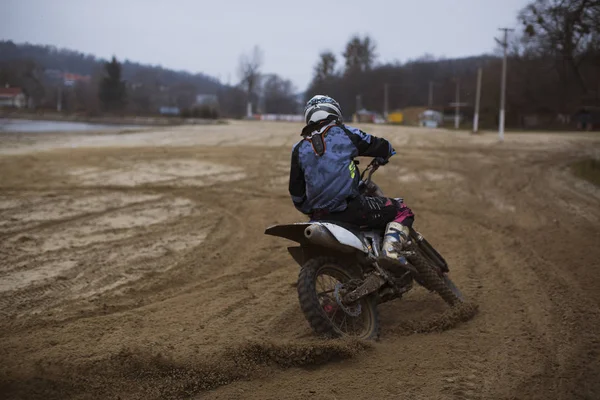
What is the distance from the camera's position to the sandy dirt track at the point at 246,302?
154 inches

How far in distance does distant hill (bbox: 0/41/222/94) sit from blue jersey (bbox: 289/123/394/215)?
20.2 feet

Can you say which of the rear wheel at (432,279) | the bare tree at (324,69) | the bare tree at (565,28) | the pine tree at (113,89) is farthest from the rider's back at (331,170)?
the pine tree at (113,89)

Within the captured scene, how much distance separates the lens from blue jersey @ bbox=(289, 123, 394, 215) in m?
4.91

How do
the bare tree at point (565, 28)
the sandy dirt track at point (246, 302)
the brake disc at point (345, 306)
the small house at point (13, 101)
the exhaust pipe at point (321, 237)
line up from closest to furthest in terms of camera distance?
1. the sandy dirt track at point (246, 302)
2. the exhaust pipe at point (321, 237)
3. the brake disc at point (345, 306)
4. the bare tree at point (565, 28)
5. the small house at point (13, 101)

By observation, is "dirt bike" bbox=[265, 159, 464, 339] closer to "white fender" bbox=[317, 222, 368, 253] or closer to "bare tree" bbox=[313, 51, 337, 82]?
"white fender" bbox=[317, 222, 368, 253]

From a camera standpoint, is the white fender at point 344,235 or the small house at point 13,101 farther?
the small house at point 13,101

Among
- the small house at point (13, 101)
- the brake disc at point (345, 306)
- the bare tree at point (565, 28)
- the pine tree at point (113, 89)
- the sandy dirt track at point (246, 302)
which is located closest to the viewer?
the sandy dirt track at point (246, 302)

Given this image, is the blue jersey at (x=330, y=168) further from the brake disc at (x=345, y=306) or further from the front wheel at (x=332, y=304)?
the brake disc at (x=345, y=306)

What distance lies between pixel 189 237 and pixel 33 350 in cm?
446

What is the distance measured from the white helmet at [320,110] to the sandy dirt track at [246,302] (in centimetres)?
175

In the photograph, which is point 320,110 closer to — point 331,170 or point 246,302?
point 331,170

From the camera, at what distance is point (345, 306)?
189 inches

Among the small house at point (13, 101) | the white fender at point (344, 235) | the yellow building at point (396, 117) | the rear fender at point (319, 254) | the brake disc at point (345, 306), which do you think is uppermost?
the yellow building at point (396, 117)

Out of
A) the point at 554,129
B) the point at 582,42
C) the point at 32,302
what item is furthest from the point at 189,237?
the point at 554,129
